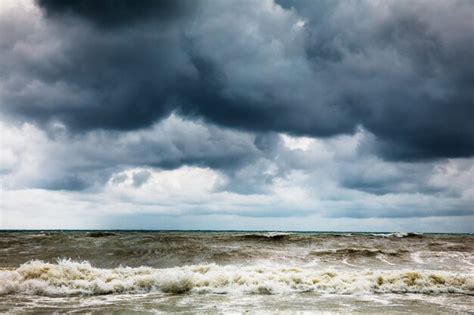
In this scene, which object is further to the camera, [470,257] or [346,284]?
[470,257]

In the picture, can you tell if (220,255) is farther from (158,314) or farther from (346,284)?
(158,314)

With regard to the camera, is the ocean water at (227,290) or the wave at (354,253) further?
the wave at (354,253)

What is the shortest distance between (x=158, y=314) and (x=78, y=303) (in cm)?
337

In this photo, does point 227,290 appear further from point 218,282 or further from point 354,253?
point 354,253

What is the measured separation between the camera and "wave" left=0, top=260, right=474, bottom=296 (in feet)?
48.5

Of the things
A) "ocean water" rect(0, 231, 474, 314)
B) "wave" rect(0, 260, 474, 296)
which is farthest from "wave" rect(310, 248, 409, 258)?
"wave" rect(0, 260, 474, 296)

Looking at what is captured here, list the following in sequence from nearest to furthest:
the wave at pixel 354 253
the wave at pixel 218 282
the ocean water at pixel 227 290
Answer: the ocean water at pixel 227 290
the wave at pixel 218 282
the wave at pixel 354 253

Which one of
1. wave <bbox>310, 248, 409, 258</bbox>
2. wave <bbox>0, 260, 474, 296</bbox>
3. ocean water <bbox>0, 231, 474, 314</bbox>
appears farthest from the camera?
wave <bbox>310, 248, 409, 258</bbox>

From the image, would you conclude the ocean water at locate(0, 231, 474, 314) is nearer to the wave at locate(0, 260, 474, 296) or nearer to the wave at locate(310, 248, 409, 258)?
the wave at locate(0, 260, 474, 296)

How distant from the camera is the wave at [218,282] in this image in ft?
48.5

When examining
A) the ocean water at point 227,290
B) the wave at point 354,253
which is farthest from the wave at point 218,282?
the wave at point 354,253

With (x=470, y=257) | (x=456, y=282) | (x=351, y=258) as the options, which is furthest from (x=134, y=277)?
(x=470, y=257)

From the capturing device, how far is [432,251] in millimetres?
29578

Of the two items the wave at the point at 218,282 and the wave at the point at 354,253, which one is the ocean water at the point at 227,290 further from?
the wave at the point at 354,253
